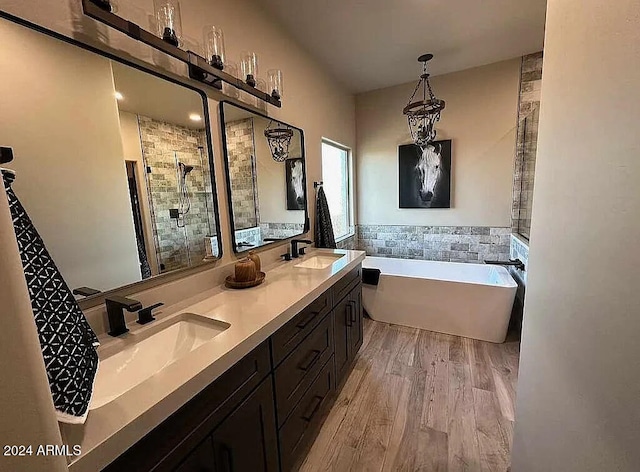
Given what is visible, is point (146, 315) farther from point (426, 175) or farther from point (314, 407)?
point (426, 175)

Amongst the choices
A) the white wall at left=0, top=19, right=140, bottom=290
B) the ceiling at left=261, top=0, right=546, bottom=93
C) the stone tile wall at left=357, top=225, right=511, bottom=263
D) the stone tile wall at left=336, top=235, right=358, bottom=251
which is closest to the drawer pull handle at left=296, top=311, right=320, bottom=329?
the white wall at left=0, top=19, right=140, bottom=290

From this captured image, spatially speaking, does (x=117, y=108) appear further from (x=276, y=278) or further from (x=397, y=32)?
(x=397, y=32)

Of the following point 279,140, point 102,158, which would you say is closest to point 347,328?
point 279,140

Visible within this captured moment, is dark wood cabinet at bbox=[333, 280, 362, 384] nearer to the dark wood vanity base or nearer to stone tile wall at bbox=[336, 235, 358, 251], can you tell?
the dark wood vanity base

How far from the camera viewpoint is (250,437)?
40.4 inches

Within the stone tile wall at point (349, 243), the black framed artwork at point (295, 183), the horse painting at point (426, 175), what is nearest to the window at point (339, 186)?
the stone tile wall at point (349, 243)

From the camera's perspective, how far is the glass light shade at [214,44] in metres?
1.43

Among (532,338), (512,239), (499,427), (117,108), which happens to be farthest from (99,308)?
(512,239)

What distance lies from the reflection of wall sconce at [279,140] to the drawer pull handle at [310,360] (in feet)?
4.84

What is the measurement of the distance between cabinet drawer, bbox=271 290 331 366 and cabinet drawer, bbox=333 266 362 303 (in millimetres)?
120

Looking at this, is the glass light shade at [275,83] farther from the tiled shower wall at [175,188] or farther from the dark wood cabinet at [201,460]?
the dark wood cabinet at [201,460]

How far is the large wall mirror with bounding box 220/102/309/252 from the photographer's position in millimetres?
1741

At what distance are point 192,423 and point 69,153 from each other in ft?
3.35

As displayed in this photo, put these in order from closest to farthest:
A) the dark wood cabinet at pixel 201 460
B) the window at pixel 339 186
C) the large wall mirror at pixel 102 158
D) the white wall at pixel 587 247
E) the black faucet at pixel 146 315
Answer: the white wall at pixel 587 247
the dark wood cabinet at pixel 201 460
the large wall mirror at pixel 102 158
the black faucet at pixel 146 315
the window at pixel 339 186
